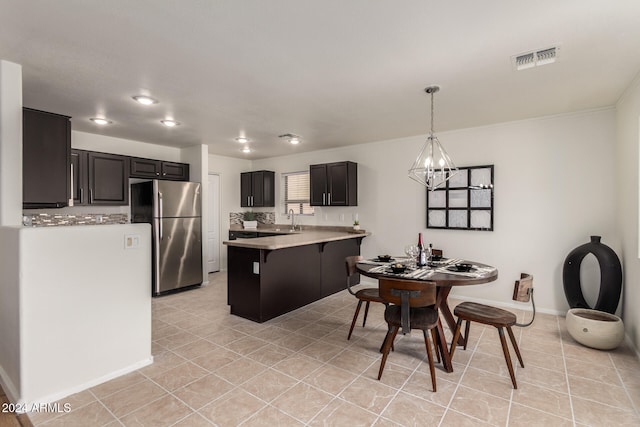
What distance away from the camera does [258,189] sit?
663cm

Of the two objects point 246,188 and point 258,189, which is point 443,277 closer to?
point 258,189

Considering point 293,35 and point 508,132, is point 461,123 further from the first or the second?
point 293,35

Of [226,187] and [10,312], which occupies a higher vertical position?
[226,187]

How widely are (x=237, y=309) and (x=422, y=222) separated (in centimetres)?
289

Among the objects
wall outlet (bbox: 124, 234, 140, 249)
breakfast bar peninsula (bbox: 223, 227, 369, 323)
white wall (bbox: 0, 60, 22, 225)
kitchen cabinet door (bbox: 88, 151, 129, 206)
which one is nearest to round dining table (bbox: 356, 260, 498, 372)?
breakfast bar peninsula (bbox: 223, 227, 369, 323)

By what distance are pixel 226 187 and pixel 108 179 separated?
2.36m

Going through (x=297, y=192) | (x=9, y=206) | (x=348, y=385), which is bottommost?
(x=348, y=385)

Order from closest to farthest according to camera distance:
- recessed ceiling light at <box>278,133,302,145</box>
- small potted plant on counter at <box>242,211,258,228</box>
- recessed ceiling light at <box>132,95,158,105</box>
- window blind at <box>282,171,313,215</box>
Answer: recessed ceiling light at <box>132,95,158,105</box> → recessed ceiling light at <box>278,133,302,145</box> → window blind at <box>282,171,313,215</box> → small potted plant on counter at <box>242,211,258,228</box>

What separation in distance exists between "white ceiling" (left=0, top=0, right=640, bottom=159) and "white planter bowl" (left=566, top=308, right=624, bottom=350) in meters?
2.15

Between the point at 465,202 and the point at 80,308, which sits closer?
the point at 80,308

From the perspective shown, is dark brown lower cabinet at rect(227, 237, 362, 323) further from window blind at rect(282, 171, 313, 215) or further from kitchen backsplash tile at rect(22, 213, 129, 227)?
kitchen backsplash tile at rect(22, 213, 129, 227)

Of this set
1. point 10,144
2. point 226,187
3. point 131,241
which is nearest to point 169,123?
point 10,144

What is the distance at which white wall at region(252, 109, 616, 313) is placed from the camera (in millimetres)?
3625

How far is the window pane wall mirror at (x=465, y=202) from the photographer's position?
4.25m
